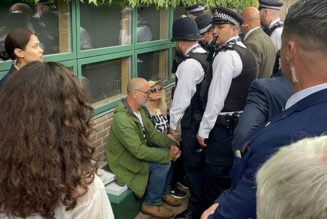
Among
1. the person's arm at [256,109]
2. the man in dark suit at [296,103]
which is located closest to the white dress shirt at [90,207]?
the man in dark suit at [296,103]

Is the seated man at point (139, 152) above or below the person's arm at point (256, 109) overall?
below

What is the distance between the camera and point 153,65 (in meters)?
5.53

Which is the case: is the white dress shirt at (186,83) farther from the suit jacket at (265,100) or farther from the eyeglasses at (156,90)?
the suit jacket at (265,100)

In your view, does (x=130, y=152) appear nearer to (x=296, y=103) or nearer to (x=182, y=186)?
(x=182, y=186)

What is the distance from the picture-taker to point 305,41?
1536 mm

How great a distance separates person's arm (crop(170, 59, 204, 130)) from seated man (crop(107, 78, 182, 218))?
1.01 feet

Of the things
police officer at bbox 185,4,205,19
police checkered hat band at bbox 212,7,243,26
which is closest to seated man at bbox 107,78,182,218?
police checkered hat band at bbox 212,7,243,26

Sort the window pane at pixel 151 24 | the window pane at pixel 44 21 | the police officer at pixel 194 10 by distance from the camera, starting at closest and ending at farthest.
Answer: the window pane at pixel 44 21 → the window pane at pixel 151 24 → the police officer at pixel 194 10

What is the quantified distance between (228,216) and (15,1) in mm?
2357

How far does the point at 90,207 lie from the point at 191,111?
8.09 feet

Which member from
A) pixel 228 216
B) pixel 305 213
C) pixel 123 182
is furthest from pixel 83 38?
pixel 305 213

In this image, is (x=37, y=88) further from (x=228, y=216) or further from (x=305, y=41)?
(x=305, y=41)

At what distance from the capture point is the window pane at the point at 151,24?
4920 mm

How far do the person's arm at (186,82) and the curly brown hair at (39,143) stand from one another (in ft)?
7.60
